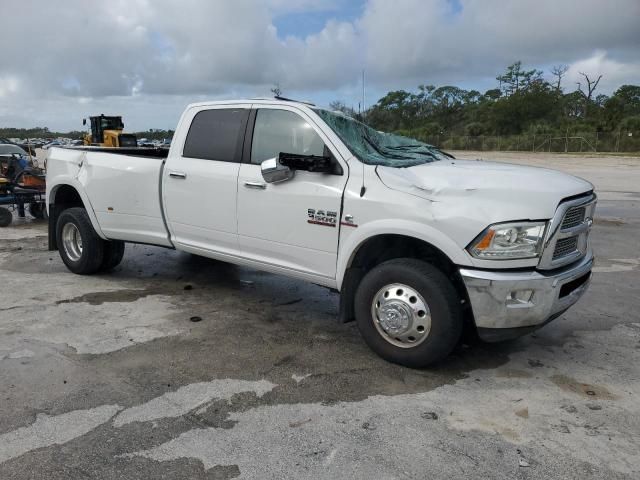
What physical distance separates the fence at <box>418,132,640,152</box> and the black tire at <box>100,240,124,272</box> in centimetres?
4791

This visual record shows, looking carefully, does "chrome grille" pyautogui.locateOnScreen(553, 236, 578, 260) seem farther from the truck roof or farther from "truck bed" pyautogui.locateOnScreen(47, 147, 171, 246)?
"truck bed" pyautogui.locateOnScreen(47, 147, 171, 246)

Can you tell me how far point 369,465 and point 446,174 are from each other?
220cm

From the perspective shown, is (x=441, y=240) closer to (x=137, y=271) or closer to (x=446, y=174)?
(x=446, y=174)

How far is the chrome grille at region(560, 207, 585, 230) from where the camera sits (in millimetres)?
3650

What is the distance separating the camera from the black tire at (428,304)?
3656 millimetres

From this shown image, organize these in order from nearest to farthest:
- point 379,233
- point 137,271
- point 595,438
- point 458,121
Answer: point 595,438 < point 379,233 < point 137,271 < point 458,121

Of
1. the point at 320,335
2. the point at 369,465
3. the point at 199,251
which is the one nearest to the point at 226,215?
the point at 199,251

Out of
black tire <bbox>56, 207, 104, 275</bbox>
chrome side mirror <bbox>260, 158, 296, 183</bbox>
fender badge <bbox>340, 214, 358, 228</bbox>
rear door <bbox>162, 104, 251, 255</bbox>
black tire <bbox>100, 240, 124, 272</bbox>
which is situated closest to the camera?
fender badge <bbox>340, 214, 358, 228</bbox>

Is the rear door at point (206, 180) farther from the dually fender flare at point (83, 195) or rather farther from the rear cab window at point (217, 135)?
the dually fender flare at point (83, 195)

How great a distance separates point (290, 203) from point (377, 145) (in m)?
1.02

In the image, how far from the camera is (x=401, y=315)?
3816mm

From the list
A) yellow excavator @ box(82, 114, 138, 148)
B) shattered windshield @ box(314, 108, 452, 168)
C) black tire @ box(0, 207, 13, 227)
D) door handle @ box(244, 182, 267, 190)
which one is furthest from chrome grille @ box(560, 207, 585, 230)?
yellow excavator @ box(82, 114, 138, 148)

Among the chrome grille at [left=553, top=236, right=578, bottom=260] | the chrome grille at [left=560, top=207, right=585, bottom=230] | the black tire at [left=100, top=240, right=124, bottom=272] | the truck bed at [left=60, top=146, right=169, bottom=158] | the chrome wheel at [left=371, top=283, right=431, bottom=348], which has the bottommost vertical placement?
the black tire at [left=100, top=240, right=124, bottom=272]

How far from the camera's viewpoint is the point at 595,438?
3.08m
